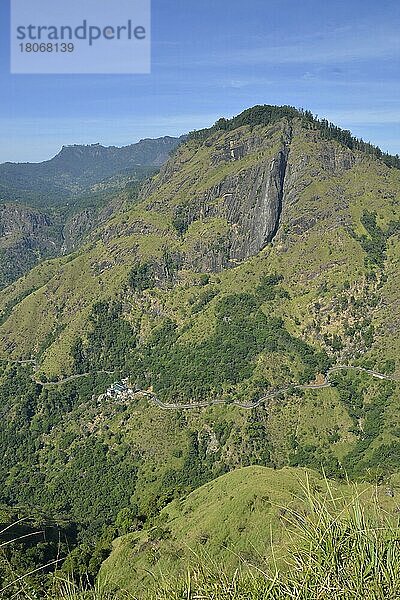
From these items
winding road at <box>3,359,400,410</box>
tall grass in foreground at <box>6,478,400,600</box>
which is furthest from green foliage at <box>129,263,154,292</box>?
tall grass in foreground at <box>6,478,400,600</box>

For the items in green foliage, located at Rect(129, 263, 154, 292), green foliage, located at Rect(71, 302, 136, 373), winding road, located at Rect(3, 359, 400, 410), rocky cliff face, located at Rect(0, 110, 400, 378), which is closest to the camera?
winding road, located at Rect(3, 359, 400, 410)

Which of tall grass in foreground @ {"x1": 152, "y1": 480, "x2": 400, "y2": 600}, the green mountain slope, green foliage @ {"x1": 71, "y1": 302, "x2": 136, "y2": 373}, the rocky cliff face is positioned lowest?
the green mountain slope

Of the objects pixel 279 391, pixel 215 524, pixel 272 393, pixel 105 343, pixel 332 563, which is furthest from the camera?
pixel 105 343

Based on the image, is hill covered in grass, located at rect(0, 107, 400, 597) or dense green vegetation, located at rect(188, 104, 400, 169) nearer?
hill covered in grass, located at rect(0, 107, 400, 597)

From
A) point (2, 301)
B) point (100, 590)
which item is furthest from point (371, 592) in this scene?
point (2, 301)

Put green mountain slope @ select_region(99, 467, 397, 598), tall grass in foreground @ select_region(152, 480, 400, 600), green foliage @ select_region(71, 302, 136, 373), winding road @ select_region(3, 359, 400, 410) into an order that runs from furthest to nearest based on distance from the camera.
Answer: green foliage @ select_region(71, 302, 136, 373) → winding road @ select_region(3, 359, 400, 410) → green mountain slope @ select_region(99, 467, 397, 598) → tall grass in foreground @ select_region(152, 480, 400, 600)

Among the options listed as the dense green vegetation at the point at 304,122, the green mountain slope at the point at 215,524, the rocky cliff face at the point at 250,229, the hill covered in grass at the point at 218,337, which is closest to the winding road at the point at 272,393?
the hill covered in grass at the point at 218,337

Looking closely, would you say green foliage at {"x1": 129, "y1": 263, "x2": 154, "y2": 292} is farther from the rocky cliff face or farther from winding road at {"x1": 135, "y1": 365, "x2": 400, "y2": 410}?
winding road at {"x1": 135, "y1": 365, "x2": 400, "y2": 410}

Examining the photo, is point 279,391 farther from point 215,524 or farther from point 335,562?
point 335,562

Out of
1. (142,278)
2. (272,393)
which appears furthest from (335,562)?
(142,278)
